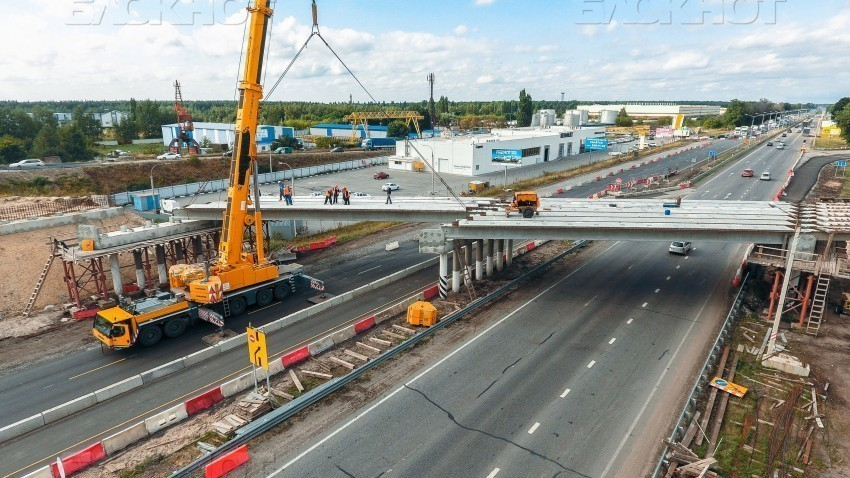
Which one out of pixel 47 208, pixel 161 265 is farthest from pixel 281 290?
pixel 47 208

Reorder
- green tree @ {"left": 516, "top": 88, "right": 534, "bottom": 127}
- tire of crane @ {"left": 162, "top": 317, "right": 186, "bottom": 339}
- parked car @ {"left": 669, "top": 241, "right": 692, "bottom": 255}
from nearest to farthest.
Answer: tire of crane @ {"left": 162, "top": 317, "right": 186, "bottom": 339} < parked car @ {"left": 669, "top": 241, "right": 692, "bottom": 255} < green tree @ {"left": 516, "top": 88, "right": 534, "bottom": 127}

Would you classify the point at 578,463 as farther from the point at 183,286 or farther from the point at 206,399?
the point at 183,286

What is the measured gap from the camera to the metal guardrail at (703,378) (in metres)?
18.5

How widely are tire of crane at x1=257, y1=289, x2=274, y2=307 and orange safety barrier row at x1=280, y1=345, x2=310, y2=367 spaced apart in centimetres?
863

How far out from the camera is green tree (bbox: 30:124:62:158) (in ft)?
310

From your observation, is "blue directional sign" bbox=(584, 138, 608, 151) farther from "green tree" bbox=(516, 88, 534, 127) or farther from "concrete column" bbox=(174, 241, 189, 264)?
"concrete column" bbox=(174, 241, 189, 264)

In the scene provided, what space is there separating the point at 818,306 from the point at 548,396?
20.5 m

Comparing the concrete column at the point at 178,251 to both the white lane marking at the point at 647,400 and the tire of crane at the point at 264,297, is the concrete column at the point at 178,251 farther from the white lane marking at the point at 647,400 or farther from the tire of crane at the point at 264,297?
the white lane marking at the point at 647,400

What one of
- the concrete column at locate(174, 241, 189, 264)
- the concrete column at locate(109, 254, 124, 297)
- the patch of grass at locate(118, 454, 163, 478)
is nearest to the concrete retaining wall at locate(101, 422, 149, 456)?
the patch of grass at locate(118, 454, 163, 478)

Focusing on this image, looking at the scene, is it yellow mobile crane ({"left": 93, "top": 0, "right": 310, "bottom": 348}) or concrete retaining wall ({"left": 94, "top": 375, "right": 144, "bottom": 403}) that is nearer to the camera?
concrete retaining wall ({"left": 94, "top": 375, "right": 144, "bottom": 403})

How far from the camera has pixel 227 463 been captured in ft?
56.7

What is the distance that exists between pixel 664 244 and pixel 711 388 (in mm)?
27374

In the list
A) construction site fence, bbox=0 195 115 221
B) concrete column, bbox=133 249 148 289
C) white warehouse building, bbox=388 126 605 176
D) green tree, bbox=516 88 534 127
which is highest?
green tree, bbox=516 88 534 127

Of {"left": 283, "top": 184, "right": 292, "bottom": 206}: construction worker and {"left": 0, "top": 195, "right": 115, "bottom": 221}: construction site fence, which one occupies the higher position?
{"left": 283, "top": 184, "right": 292, "bottom": 206}: construction worker
